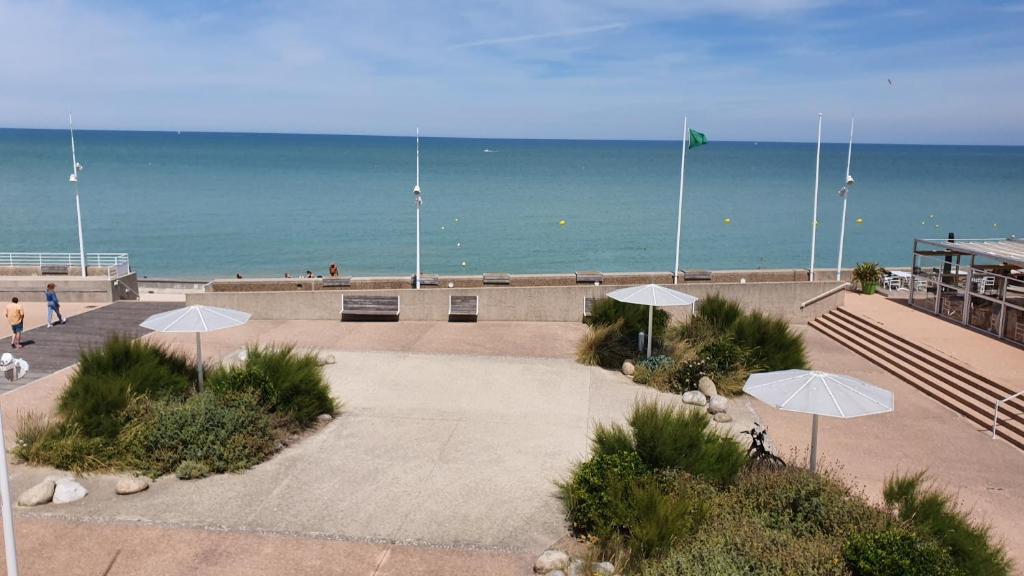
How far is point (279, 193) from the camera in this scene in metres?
79.5

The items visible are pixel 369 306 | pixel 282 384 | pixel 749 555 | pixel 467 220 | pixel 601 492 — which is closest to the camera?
pixel 749 555

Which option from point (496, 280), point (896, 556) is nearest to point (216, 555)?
point (896, 556)

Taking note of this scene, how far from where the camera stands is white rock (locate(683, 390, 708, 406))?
46.9ft

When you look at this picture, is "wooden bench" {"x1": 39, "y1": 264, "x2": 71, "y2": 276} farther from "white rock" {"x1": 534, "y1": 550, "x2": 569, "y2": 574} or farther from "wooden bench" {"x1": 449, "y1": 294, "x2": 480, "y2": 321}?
"white rock" {"x1": 534, "y1": 550, "x2": 569, "y2": 574}

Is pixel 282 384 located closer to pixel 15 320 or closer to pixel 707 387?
pixel 707 387

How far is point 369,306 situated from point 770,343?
33.4 feet

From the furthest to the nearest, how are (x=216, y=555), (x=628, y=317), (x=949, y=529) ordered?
1. (x=628, y=317)
2. (x=216, y=555)
3. (x=949, y=529)

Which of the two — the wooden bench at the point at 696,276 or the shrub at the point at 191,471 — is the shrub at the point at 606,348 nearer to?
the wooden bench at the point at 696,276

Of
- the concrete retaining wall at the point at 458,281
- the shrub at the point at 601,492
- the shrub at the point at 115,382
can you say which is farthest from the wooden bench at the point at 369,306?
the shrub at the point at 601,492

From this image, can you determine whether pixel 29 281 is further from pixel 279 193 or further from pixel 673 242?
pixel 279 193

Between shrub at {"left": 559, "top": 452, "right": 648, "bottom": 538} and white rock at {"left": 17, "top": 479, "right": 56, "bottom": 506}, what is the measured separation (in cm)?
657

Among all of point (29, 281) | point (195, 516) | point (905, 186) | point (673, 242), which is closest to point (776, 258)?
point (673, 242)

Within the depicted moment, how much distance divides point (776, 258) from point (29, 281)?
39734 millimetres

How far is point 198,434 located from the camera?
36.3 feet
